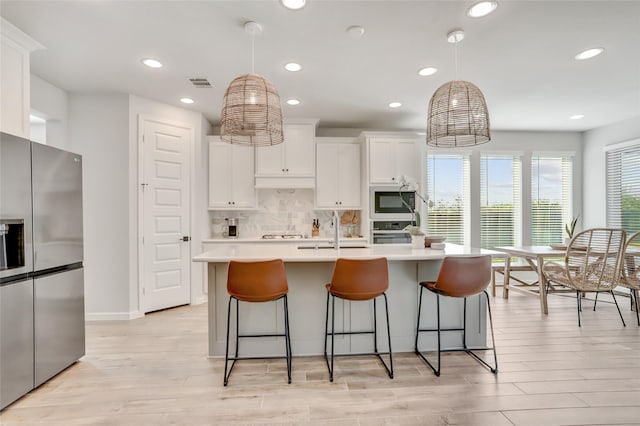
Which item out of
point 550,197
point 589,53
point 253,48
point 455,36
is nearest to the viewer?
point 455,36

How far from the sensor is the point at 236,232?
493cm

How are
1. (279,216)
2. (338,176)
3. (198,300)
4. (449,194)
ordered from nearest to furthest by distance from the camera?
(198,300), (338,176), (279,216), (449,194)

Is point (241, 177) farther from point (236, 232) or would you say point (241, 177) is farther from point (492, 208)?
point (492, 208)

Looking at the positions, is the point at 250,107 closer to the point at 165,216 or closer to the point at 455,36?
the point at 455,36

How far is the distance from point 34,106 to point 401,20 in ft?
11.8

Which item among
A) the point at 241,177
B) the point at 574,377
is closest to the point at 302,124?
the point at 241,177

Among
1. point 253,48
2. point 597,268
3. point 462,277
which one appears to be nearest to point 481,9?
point 253,48

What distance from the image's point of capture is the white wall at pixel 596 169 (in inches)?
201

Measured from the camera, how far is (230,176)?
15.7 feet

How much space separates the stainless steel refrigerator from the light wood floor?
0.20 m

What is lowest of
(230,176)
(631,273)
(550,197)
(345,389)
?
(345,389)

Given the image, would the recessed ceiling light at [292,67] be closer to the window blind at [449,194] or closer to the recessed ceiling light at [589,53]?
the recessed ceiling light at [589,53]

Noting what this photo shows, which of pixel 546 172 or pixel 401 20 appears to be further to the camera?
pixel 546 172

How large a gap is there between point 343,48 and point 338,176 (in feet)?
7.70
